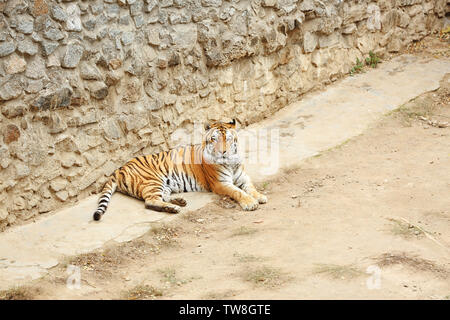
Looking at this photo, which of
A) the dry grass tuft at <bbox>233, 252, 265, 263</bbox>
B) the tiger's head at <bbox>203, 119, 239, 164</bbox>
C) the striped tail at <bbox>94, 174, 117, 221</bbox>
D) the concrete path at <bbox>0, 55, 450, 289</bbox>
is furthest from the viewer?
the tiger's head at <bbox>203, 119, 239, 164</bbox>

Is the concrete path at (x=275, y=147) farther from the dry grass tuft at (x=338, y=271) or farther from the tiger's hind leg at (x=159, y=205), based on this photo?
the dry grass tuft at (x=338, y=271)

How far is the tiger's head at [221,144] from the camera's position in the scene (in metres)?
7.04

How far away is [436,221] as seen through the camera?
5781mm

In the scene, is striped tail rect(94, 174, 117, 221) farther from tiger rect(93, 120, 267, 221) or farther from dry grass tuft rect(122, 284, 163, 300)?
dry grass tuft rect(122, 284, 163, 300)

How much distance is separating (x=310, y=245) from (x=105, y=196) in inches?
90.4

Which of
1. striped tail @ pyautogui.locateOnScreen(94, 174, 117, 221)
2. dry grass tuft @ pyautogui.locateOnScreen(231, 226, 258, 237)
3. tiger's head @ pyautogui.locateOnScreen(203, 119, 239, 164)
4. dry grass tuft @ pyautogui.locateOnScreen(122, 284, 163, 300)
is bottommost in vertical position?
dry grass tuft @ pyautogui.locateOnScreen(231, 226, 258, 237)

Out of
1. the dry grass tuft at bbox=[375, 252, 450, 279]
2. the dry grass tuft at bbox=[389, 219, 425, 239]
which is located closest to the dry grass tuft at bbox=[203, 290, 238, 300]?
the dry grass tuft at bbox=[375, 252, 450, 279]

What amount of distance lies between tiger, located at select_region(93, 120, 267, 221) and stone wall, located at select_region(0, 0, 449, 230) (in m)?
0.21

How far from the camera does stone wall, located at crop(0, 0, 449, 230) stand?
19.4 ft

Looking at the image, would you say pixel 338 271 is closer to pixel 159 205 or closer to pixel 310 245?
pixel 310 245

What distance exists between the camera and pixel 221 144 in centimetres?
705

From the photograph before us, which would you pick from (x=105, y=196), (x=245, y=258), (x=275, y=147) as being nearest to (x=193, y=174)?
(x=105, y=196)
